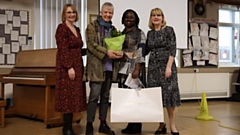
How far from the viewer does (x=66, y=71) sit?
2701 millimetres

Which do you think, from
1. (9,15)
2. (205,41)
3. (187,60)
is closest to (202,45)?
(205,41)

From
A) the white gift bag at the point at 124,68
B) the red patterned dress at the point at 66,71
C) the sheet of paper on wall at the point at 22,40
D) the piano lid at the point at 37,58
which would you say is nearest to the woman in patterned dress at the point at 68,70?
the red patterned dress at the point at 66,71

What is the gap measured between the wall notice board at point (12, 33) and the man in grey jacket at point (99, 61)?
2.19 metres

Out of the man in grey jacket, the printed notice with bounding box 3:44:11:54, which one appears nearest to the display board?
the man in grey jacket

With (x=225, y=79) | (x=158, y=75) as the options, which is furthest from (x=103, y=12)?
(x=225, y=79)

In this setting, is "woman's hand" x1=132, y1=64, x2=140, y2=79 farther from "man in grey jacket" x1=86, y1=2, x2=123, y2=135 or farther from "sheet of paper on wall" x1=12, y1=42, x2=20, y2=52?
"sheet of paper on wall" x1=12, y1=42, x2=20, y2=52

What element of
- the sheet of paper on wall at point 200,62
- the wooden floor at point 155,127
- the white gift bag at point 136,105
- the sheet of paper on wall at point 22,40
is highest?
the sheet of paper on wall at point 22,40

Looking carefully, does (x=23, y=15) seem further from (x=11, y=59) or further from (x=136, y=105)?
(x=136, y=105)

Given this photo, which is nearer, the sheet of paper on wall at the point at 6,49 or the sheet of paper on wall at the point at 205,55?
the sheet of paper on wall at the point at 6,49

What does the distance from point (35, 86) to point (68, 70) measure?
134 centimetres

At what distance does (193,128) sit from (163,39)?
113 cm

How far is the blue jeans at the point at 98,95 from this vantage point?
277 centimetres

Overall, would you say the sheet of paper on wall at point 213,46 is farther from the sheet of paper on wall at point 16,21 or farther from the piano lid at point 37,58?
the sheet of paper on wall at point 16,21

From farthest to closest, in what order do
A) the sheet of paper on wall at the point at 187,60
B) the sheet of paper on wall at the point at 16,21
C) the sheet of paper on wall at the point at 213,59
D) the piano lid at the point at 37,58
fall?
the sheet of paper on wall at the point at 213,59
the sheet of paper on wall at the point at 187,60
the sheet of paper on wall at the point at 16,21
the piano lid at the point at 37,58
